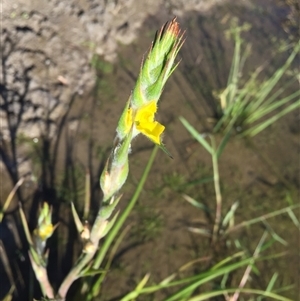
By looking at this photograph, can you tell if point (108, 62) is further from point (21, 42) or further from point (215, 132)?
point (215, 132)

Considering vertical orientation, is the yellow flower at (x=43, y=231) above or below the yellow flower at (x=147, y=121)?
below

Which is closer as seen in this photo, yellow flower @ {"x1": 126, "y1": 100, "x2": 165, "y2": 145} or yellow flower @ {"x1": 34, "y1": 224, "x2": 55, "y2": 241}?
yellow flower @ {"x1": 126, "y1": 100, "x2": 165, "y2": 145}

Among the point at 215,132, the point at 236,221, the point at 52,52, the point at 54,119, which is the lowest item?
the point at 236,221

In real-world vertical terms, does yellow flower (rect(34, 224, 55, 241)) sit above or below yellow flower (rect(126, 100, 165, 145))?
below

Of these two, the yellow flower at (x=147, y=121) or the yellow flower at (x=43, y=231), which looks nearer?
the yellow flower at (x=147, y=121)

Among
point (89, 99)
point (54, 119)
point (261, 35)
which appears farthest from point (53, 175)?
point (261, 35)

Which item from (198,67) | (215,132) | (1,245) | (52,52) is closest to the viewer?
(1,245)

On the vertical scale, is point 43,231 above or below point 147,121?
below

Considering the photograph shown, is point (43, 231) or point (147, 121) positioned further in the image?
point (43, 231)
